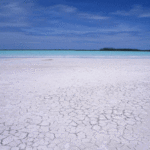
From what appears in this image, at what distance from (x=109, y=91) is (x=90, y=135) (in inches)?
125

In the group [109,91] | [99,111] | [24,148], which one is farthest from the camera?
[109,91]

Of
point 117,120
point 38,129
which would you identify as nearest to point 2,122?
point 38,129

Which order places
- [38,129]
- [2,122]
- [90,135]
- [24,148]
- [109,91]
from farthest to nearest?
[109,91], [2,122], [38,129], [90,135], [24,148]

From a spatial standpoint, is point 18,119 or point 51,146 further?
point 18,119

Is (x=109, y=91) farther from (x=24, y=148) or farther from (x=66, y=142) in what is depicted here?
(x=24, y=148)

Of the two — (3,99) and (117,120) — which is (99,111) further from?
(3,99)

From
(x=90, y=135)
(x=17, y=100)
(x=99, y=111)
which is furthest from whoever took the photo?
(x=17, y=100)

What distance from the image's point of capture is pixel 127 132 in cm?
294

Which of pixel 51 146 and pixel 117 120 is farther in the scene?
pixel 117 120

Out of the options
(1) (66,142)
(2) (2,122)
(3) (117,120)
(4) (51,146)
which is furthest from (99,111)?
(2) (2,122)

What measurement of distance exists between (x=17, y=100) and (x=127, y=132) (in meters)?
3.62

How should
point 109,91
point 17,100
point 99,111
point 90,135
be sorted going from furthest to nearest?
1. point 109,91
2. point 17,100
3. point 99,111
4. point 90,135

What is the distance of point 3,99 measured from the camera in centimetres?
488

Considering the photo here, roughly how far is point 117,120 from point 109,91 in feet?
7.86
